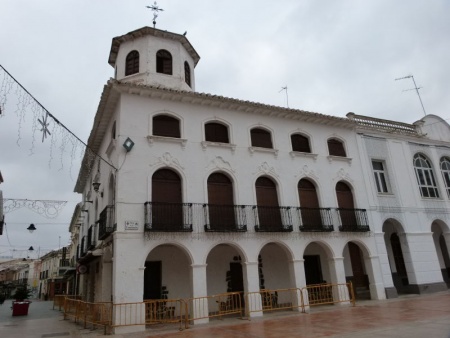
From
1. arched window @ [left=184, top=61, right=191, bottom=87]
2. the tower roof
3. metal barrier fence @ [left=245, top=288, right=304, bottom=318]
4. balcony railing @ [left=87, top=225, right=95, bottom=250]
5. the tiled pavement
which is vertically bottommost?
the tiled pavement

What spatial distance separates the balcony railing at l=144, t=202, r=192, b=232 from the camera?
473 inches

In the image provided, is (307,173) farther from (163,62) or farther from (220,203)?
(163,62)

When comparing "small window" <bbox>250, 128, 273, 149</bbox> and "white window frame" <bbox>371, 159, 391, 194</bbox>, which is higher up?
"small window" <bbox>250, 128, 273, 149</bbox>

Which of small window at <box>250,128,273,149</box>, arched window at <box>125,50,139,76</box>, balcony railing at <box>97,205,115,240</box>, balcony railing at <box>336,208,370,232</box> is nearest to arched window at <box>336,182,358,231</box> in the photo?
balcony railing at <box>336,208,370,232</box>

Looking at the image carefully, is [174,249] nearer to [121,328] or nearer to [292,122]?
[121,328]

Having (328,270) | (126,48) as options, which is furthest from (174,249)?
(126,48)

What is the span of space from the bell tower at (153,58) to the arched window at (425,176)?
1374 cm

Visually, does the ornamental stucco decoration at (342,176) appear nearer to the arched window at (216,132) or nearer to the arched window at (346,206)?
the arched window at (346,206)

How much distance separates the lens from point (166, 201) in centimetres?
1309

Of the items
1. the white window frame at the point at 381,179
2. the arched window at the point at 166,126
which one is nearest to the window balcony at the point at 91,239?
the arched window at the point at 166,126

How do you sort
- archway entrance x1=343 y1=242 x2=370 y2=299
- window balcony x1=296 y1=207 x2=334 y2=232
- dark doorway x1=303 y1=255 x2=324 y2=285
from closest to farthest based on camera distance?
window balcony x1=296 y1=207 x2=334 y2=232 → dark doorway x1=303 y1=255 x2=324 y2=285 → archway entrance x1=343 y1=242 x2=370 y2=299

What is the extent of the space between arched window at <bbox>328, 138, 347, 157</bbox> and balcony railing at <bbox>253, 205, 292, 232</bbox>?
4585 millimetres

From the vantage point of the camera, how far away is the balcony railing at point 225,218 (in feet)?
42.6

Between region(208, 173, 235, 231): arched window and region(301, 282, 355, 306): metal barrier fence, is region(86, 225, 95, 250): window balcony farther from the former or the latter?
region(301, 282, 355, 306): metal barrier fence
